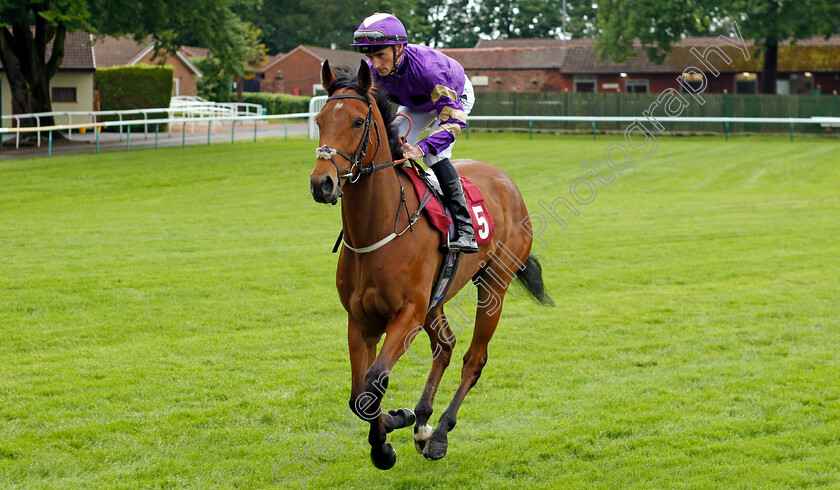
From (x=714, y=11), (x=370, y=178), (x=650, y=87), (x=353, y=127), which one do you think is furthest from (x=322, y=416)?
(x=650, y=87)

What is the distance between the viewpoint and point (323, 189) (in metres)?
3.97

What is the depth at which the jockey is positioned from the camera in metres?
4.89

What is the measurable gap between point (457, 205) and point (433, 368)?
45.9 inches

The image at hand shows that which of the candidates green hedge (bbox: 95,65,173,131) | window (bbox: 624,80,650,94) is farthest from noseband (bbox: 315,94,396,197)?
window (bbox: 624,80,650,94)

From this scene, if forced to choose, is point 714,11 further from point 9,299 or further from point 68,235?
point 9,299

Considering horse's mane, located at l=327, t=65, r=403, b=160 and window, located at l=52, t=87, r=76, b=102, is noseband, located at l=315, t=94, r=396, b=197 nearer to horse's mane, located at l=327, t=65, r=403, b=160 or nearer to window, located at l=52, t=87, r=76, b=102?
horse's mane, located at l=327, t=65, r=403, b=160

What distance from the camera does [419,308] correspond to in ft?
16.0

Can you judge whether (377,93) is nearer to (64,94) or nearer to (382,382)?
(382,382)

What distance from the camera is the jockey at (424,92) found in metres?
4.89

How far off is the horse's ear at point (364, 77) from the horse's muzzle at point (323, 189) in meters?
0.71

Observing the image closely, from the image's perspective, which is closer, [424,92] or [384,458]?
[384,458]

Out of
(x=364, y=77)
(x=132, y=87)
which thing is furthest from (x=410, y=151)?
(x=132, y=87)

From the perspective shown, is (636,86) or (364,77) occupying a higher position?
(636,86)

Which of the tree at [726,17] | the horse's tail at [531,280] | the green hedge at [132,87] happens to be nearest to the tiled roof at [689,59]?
the tree at [726,17]
